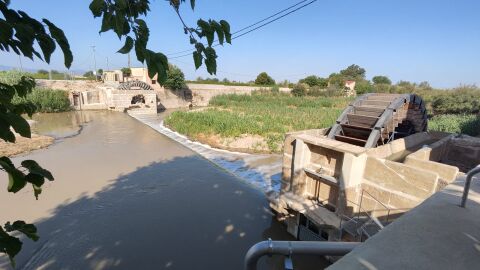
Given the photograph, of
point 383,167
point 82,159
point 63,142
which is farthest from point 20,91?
point 63,142

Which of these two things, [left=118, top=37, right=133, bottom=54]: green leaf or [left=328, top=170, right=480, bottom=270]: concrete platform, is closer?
[left=118, top=37, right=133, bottom=54]: green leaf

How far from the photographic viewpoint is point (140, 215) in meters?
9.01

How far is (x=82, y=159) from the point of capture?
14.5 metres

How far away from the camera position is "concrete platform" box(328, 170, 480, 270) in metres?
1.50

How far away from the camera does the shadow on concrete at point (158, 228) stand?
6945mm

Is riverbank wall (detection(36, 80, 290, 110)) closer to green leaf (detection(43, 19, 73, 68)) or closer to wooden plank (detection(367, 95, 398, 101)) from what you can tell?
wooden plank (detection(367, 95, 398, 101))

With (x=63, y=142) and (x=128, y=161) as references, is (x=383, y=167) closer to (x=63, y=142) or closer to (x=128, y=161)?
(x=128, y=161)

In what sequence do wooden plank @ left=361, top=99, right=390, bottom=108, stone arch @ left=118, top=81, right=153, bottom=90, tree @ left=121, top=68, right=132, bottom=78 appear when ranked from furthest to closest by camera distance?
tree @ left=121, top=68, right=132, bottom=78
stone arch @ left=118, top=81, right=153, bottom=90
wooden plank @ left=361, top=99, right=390, bottom=108

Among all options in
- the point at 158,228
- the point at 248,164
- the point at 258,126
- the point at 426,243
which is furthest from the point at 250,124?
the point at 426,243

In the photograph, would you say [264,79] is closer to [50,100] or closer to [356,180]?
[50,100]

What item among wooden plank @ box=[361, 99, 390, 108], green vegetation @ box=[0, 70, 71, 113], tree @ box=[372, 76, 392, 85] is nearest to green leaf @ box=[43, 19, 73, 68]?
wooden plank @ box=[361, 99, 390, 108]

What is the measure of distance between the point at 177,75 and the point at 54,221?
3068cm

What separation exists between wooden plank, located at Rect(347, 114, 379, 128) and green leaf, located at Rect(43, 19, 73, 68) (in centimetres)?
918

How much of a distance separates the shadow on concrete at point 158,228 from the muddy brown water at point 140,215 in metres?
0.03
